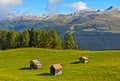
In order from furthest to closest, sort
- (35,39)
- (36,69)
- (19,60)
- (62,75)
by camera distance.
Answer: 1. (35,39)
2. (19,60)
3. (36,69)
4. (62,75)

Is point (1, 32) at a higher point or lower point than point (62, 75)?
higher

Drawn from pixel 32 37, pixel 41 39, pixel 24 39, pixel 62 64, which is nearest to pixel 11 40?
pixel 24 39

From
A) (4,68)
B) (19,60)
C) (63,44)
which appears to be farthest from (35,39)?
(4,68)

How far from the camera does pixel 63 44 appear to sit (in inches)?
6673

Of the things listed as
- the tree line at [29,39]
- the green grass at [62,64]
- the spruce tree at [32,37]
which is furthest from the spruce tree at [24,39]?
the green grass at [62,64]

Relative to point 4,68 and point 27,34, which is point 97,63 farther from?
point 27,34

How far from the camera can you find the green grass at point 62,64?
69.6 meters

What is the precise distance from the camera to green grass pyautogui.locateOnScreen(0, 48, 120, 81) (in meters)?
69.6

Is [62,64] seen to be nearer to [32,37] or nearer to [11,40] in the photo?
[32,37]

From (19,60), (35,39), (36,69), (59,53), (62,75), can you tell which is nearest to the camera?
(62,75)

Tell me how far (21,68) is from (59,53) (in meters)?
23.5

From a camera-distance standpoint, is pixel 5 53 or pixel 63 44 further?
pixel 63 44

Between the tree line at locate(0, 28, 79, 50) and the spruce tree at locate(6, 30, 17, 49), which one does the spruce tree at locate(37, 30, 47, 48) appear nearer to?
the tree line at locate(0, 28, 79, 50)

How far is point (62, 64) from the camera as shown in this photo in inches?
3423
